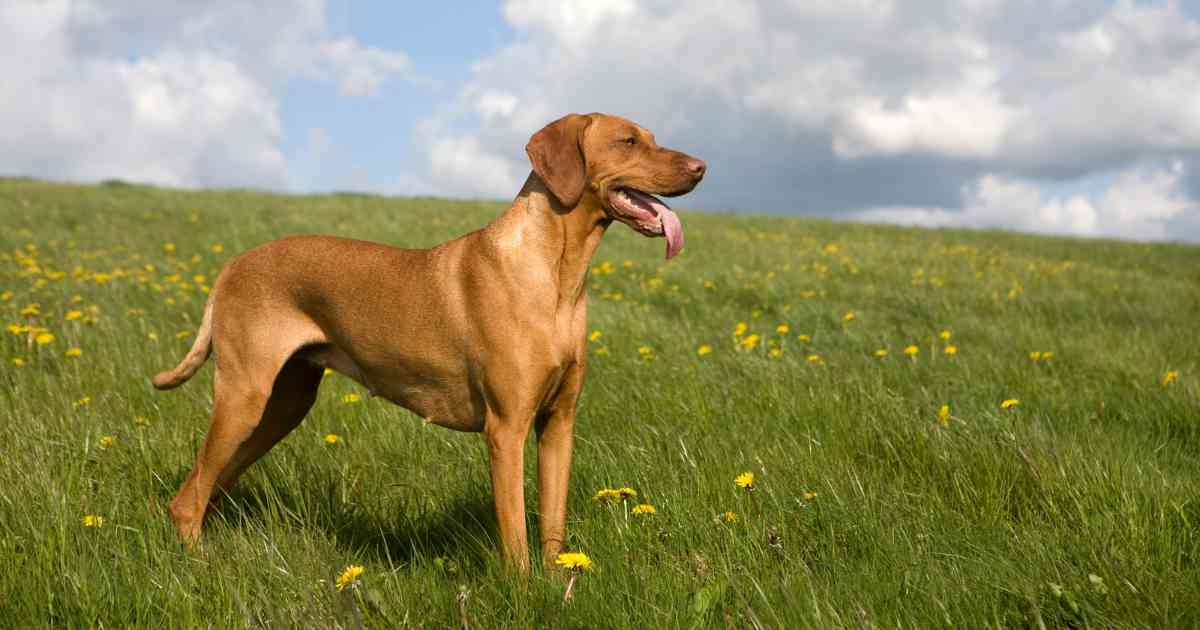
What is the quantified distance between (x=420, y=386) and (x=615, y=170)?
1.08 meters

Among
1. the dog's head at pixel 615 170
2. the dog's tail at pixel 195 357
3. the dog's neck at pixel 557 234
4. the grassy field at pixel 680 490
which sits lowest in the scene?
the grassy field at pixel 680 490

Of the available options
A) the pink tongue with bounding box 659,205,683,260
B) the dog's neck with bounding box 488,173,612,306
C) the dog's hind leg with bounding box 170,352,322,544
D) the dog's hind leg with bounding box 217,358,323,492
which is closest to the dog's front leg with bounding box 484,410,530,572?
the dog's neck with bounding box 488,173,612,306

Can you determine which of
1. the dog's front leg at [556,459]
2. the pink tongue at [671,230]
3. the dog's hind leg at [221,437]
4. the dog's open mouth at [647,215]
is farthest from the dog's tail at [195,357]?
the pink tongue at [671,230]

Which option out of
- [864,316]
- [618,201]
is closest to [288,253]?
[618,201]

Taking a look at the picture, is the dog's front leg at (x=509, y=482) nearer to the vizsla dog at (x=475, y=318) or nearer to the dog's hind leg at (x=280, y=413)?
the vizsla dog at (x=475, y=318)

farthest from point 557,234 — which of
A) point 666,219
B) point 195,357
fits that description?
point 195,357

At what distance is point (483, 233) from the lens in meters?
3.19

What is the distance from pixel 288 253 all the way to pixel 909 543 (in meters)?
2.52

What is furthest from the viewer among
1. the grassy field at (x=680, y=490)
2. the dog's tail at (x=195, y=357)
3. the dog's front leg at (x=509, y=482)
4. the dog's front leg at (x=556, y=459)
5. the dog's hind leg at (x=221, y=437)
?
the dog's tail at (x=195, y=357)

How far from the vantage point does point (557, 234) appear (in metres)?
3.04

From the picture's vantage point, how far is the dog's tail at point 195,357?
362cm

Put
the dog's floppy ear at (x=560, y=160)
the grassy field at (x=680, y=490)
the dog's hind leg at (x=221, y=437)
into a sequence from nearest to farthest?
the grassy field at (x=680, y=490) → the dog's floppy ear at (x=560, y=160) → the dog's hind leg at (x=221, y=437)

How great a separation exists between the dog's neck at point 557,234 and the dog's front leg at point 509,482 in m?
0.48

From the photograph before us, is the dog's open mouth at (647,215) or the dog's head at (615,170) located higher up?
the dog's head at (615,170)
